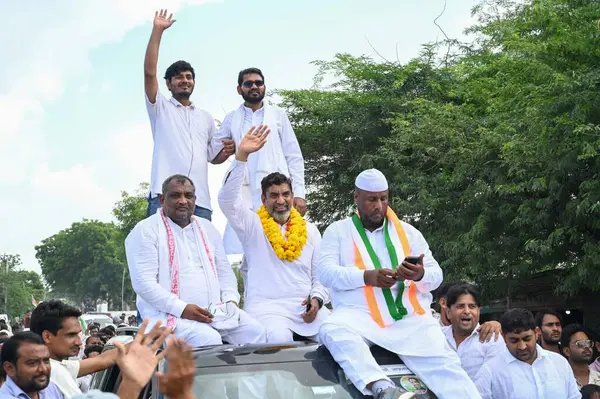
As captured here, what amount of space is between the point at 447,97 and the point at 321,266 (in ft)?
65.9

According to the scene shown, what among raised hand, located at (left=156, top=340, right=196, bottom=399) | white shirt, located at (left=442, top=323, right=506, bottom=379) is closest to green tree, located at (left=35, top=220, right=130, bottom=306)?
white shirt, located at (left=442, top=323, right=506, bottom=379)

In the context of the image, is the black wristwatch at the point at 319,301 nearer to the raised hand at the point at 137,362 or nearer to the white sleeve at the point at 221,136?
the white sleeve at the point at 221,136

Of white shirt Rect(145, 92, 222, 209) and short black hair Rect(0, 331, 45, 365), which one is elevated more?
white shirt Rect(145, 92, 222, 209)

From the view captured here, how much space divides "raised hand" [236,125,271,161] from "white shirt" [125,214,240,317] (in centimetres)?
71

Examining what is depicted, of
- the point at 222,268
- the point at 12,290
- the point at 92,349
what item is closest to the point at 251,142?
the point at 222,268

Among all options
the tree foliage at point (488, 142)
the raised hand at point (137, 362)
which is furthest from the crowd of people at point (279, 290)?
the tree foliage at point (488, 142)

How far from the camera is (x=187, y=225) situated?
7398 mm

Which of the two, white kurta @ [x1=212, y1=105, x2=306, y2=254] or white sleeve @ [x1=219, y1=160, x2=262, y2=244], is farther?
white kurta @ [x1=212, y1=105, x2=306, y2=254]

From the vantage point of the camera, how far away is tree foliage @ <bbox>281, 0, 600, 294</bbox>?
48.0 ft

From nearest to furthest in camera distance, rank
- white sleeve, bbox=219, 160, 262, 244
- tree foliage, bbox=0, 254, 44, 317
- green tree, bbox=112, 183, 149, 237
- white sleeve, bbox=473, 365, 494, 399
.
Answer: white sleeve, bbox=473, 365, 494, 399 → white sleeve, bbox=219, 160, 262, 244 → green tree, bbox=112, 183, 149, 237 → tree foliage, bbox=0, 254, 44, 317

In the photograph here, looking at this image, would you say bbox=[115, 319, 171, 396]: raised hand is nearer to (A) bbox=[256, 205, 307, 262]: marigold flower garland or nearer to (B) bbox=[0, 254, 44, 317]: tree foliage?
(A) bbox=[256, 205, 307, 262]: marigold flower garland

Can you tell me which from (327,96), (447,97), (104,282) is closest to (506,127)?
(447,97)

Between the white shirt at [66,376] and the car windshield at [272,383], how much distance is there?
965mm

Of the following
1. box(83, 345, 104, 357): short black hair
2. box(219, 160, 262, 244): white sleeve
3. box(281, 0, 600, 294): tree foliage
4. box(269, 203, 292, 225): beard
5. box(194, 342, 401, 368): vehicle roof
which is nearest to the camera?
box(194, 342, 401, 368): vehicle roof
